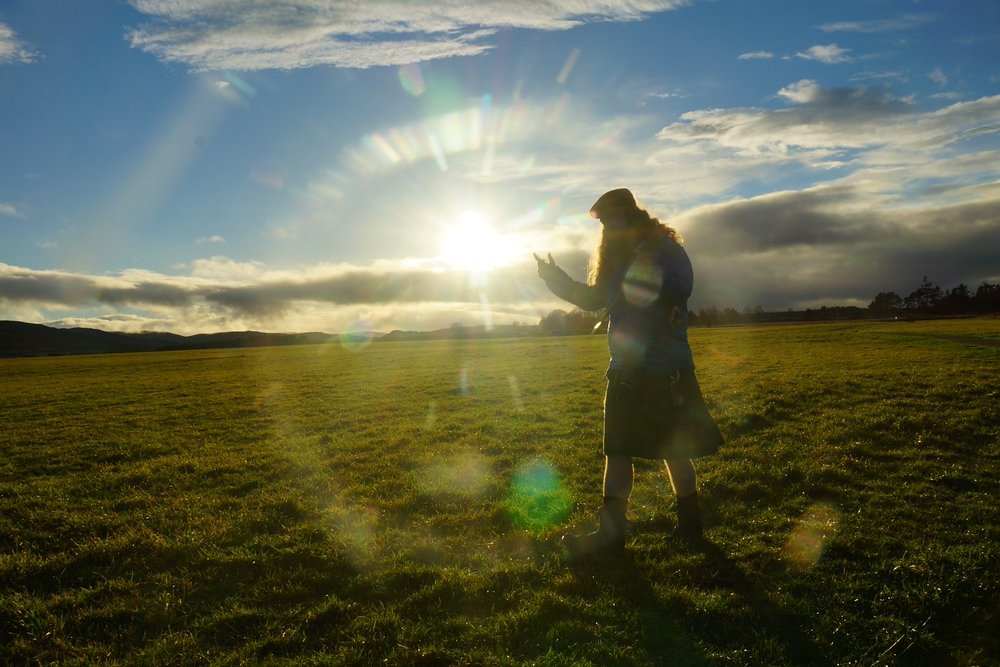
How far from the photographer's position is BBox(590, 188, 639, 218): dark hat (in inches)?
235

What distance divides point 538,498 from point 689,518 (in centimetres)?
236

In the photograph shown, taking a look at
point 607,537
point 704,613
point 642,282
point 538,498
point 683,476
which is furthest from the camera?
point 538,498

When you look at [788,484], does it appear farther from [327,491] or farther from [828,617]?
[327,491]

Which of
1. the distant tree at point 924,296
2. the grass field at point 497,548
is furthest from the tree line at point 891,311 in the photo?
the grass field at point 497,548

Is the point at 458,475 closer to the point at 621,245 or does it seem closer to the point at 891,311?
the point at 621,245

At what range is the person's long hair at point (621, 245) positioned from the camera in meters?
5.96

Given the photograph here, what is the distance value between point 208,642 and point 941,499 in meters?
8.67

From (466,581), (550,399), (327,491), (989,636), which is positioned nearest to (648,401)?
(466,581)

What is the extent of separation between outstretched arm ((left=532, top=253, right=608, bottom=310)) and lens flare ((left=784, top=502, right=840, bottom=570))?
10.6 ft

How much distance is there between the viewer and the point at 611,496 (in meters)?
6.11

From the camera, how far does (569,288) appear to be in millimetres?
6195

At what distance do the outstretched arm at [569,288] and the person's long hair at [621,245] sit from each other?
0.51 ft

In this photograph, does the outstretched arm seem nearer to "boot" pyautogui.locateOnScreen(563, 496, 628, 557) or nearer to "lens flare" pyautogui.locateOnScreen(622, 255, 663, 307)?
"lens flare" pyautogui.locateOnScreen(622, 255, 663, 307)

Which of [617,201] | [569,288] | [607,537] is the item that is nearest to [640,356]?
[569,288]
